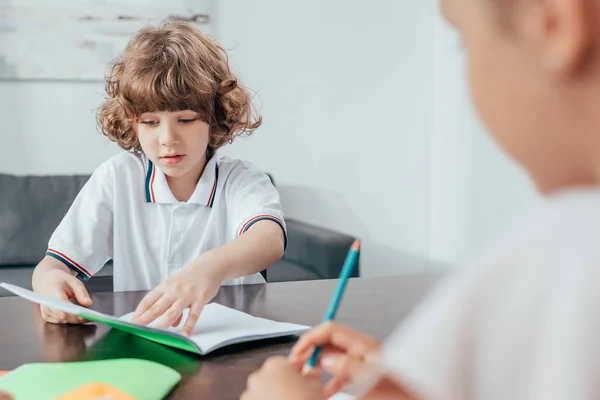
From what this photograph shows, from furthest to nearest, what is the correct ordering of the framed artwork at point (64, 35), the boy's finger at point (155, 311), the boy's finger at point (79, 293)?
the framed artwork at point (64, 35) < the boy's finger at point (79, 293) < the boy's finger at point (155, 311)

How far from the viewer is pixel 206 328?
1.04m

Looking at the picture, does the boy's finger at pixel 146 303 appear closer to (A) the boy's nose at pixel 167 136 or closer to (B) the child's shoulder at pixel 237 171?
(A) the boy's nose at pixel 167 136

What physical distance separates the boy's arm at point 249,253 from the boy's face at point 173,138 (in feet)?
0.60

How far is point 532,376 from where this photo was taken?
32 cm

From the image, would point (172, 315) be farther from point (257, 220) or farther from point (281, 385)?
point (281, 385)

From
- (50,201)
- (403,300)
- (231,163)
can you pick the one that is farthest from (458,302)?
(50,201)

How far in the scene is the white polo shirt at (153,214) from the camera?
154 centimetres

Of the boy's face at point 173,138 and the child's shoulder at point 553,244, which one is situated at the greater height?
the child's shoulder at point 553,244

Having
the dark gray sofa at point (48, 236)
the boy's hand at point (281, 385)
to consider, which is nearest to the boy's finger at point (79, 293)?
the boy's hand at point (281, 385)

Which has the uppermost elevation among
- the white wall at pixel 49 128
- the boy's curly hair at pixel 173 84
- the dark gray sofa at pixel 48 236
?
the boy's curly hair at pixel 173 84

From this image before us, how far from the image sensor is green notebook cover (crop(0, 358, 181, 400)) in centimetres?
78

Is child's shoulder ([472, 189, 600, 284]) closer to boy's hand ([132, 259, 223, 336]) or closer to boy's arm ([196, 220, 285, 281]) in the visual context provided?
boy's hand ([132, 259, 223, 336])

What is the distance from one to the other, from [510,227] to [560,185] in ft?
0.10

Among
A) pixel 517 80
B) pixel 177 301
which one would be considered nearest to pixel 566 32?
pixel 517 80
